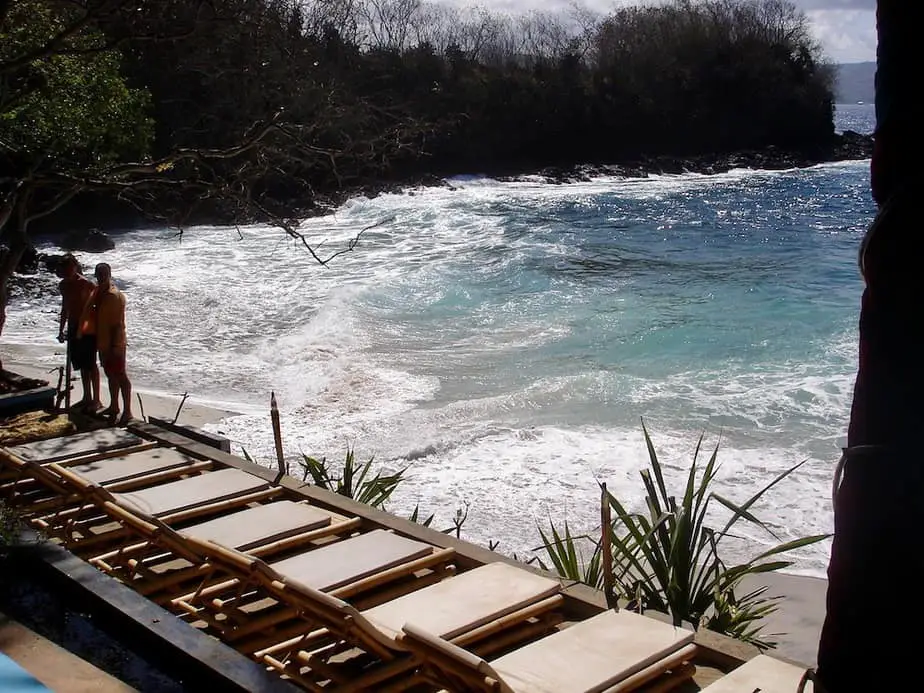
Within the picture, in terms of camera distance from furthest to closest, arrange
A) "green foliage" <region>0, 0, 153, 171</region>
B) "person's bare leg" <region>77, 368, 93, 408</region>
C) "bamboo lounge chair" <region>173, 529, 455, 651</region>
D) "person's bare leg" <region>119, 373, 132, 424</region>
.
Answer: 1. "green foliage" <region>0, 0, 153, 171</region>
2. "person's bare leg" <region>77, 368, 93, 408</region>
3. "person's bare leg" <region>119, 373, 132, 424</region>
4. "bamboo lounge chair" <region>173, 529, 455, 651</region>

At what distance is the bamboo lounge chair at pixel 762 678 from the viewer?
3509 millimetres

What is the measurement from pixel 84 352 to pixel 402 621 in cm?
607

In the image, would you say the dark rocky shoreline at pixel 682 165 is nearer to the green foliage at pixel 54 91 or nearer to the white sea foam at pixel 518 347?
the white sea foam at pixel 518 347

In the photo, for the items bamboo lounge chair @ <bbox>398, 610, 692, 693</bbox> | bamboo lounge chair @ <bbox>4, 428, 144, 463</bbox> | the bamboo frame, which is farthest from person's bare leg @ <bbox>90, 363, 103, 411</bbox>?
the bamboo frame

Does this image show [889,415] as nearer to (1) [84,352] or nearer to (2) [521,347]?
(1) [84,352]

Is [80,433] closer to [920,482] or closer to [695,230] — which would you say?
[920,482]

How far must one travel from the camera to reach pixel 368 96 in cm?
1617

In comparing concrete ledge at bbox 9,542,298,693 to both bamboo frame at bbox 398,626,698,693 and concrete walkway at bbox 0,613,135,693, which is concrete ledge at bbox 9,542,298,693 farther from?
bamboo frame at bbox 398,626,698,693

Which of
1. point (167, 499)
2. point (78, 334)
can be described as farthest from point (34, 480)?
point (78, 334)

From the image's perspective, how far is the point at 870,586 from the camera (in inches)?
62.9

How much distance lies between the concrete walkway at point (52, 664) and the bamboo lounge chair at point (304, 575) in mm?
757

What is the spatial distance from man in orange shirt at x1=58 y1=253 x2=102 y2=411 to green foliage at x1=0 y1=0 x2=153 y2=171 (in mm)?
1044

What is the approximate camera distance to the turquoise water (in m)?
10.9

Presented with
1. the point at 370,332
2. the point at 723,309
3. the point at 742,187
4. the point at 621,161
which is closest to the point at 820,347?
the point at 723,309
